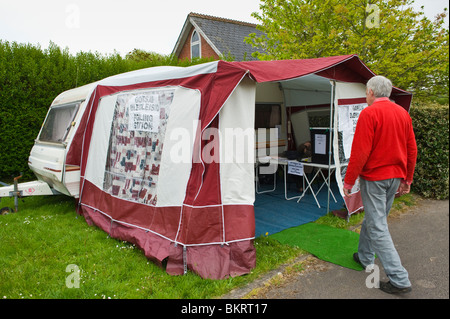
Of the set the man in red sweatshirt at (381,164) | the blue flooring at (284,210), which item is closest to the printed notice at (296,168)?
the blue flooring at (284,210)

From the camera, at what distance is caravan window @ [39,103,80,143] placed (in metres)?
5.67

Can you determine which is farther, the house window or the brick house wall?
the house window

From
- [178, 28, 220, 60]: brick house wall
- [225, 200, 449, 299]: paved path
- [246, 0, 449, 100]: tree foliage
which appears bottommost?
[225, 200, 449, 299]: paved path

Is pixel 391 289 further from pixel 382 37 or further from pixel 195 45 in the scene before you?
pixel 195 45

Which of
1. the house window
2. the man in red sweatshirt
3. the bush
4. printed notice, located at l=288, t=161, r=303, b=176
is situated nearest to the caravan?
printed notice, located at l=288, t=161, r=303, b=176

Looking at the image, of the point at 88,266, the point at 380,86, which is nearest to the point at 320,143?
the point at 380,86

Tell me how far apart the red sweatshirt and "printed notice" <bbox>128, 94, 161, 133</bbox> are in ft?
7.53

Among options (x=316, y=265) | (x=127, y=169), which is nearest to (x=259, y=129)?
(x=127, y=169)

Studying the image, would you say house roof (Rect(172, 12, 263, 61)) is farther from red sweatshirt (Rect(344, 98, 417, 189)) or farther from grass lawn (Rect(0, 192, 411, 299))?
red sweatshirt (Rect(344, 98, 417, 189))

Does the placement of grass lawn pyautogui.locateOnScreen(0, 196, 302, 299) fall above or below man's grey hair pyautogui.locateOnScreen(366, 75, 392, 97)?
below

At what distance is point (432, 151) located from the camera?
6297 millimetres

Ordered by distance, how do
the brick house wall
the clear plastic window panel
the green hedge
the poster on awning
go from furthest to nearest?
the brick house wall → the green hedge → the poster on awning → the clear plastic window panel

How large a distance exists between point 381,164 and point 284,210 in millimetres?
2713
